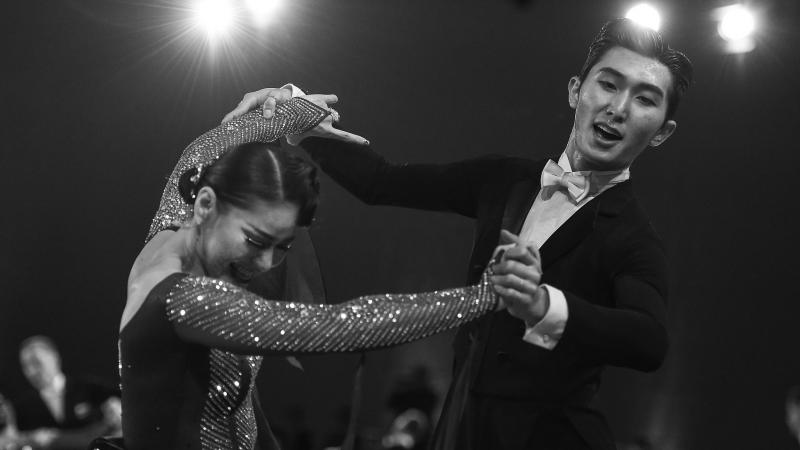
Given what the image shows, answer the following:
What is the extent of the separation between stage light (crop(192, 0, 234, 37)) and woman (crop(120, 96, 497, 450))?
4170mm

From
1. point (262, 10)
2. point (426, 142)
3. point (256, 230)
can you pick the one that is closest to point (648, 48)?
point (256, 230)

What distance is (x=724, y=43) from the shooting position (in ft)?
18.3

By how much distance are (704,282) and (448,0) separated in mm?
2341

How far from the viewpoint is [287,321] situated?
1.53 m

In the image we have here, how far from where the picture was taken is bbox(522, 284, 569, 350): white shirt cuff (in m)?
1.61

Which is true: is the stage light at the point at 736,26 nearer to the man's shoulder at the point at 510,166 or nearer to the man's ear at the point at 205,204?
the man's shoulder at the point at 510,166

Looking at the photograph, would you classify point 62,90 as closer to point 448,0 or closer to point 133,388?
point 448,0

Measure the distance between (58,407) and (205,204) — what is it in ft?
14.0

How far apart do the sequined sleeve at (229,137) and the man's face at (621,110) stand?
624mm

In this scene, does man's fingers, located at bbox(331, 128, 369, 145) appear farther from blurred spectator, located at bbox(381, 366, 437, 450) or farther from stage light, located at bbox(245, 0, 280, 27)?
stage light, located at bbox(245, 0, 280, 27)

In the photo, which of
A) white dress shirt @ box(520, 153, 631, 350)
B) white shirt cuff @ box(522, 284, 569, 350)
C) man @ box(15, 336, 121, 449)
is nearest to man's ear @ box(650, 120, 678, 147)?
white dress shirt @ box(520, 153, 631, 350)

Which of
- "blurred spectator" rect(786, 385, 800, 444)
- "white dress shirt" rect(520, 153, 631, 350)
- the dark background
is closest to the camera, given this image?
"white dress shirt" rect(520, 153, 631, 350)

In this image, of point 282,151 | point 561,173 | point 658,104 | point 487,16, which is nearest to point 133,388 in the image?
point 282,151

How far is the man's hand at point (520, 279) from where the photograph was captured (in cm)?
154
